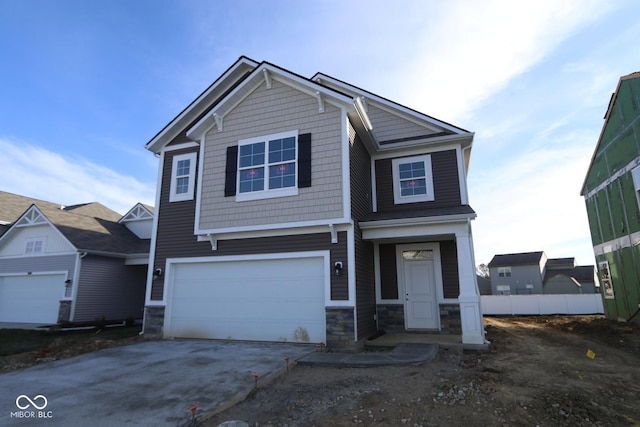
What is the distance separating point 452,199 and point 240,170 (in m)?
6.22

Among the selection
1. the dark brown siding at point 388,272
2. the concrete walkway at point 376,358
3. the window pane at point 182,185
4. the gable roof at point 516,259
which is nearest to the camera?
the concrete walkway at point 376,358

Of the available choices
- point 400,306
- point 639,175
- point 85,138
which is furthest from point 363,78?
point 85,138

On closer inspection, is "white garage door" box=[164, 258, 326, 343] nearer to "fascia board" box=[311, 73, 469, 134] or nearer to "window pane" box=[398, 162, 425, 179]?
"window pane" box=[398, 162, 425, 179]

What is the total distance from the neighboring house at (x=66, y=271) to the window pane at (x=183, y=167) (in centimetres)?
578

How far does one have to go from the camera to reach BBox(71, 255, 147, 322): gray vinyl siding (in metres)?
14.0

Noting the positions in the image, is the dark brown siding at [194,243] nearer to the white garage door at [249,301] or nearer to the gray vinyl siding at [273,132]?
the white garage door at [249,301]

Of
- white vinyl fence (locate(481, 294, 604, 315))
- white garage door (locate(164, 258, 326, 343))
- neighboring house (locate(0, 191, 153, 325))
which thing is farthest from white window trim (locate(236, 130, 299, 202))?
white vinyl fence (locate(481, 294, 604, 315))

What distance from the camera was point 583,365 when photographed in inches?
269

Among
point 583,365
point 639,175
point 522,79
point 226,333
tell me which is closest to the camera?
point 583,365

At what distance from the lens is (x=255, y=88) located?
1009 centimetres

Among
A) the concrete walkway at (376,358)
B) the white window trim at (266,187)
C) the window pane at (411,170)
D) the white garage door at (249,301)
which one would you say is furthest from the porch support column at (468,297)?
the white window trim at (266,187)

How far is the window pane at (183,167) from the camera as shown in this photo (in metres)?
11.5

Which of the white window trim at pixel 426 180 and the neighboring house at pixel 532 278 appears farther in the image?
the neighboring house at pixel 532 278

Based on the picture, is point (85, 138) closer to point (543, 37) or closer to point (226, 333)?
point (226, 333)
